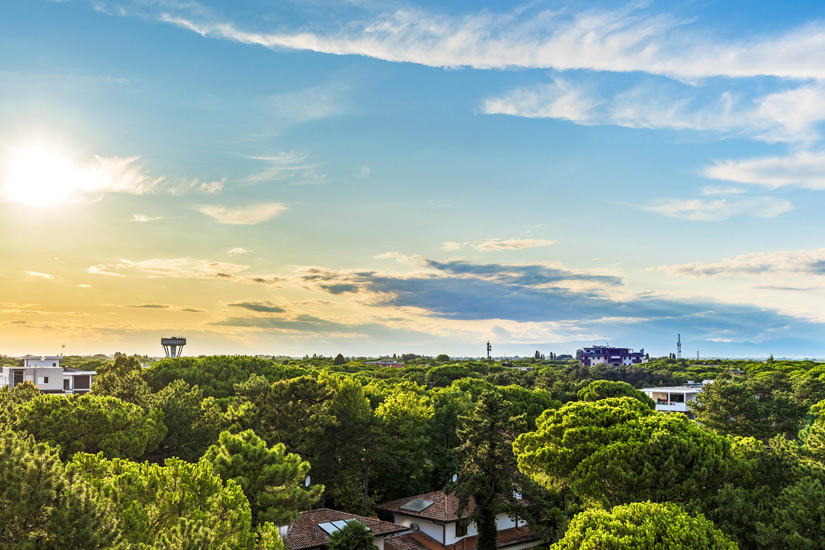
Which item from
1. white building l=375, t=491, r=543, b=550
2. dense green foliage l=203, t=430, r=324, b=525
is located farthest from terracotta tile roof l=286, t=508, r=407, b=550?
dense green foliage l=203, t=430, r=324, b=525

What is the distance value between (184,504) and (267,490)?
10.5 m

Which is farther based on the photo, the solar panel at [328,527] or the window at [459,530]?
the window at [459,530]

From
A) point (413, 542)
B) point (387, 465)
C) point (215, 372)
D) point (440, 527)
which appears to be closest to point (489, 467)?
point (440, 527)

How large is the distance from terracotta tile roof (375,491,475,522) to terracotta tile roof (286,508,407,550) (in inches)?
135

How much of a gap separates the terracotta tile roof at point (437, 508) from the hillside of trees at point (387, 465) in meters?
2.05

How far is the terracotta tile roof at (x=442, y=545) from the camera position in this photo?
1507 inches

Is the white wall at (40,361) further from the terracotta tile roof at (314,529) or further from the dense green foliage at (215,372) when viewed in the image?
the terracotta tile roof at (314,529)

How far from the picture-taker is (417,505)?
4356cm

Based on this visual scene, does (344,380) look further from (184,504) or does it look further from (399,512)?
(184,504)

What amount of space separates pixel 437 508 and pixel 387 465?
6647mm

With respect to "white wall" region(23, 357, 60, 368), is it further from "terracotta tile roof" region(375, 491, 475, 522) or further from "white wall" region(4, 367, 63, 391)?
"terracotta tile roof" region(375, 491, 475, 522)

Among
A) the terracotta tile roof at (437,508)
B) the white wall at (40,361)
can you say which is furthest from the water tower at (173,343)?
the terracotta tile roof at (437,508)

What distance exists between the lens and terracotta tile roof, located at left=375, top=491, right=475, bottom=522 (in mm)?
40969

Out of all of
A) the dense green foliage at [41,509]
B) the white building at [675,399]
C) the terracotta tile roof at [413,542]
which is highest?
the dense green foliage at [41,509]
